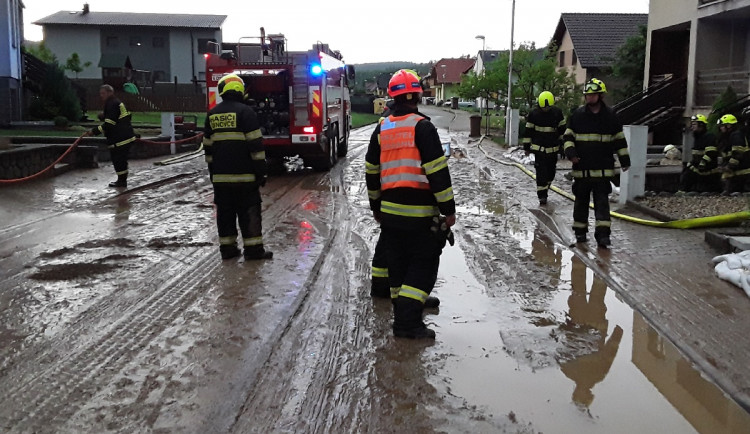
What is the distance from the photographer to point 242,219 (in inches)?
295

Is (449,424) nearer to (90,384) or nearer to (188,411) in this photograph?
(188,411)

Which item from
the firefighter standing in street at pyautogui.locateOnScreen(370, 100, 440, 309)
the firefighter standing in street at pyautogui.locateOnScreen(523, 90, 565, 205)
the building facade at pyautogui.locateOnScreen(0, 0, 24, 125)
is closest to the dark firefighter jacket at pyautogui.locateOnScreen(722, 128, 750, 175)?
the firefighter standing in street at pyautogui.locateOnScreen(523, 90, 565, 205)

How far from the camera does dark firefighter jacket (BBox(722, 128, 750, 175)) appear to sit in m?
11.1

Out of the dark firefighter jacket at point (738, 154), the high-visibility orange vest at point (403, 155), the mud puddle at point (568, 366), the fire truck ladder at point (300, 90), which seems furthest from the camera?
the fire truck ladder at point (300, 90)

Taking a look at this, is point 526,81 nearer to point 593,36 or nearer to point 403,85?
point 593,36

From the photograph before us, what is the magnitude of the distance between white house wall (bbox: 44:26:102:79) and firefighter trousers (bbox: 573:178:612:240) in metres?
47.8

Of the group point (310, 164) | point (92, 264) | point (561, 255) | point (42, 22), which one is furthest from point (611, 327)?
point (42, 22)

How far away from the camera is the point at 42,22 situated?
161ft

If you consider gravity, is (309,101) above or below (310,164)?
above

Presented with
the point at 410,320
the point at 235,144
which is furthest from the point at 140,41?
the point at 410,320

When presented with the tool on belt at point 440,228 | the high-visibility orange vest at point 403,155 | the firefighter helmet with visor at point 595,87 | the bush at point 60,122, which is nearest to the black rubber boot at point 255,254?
the high-visibility orange vest at point 403,155

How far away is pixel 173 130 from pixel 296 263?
1338cm

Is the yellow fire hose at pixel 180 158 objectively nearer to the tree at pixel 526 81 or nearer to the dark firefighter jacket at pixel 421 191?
the dark firefighter jacket at pixel 421 191

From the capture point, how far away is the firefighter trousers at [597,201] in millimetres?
8266
